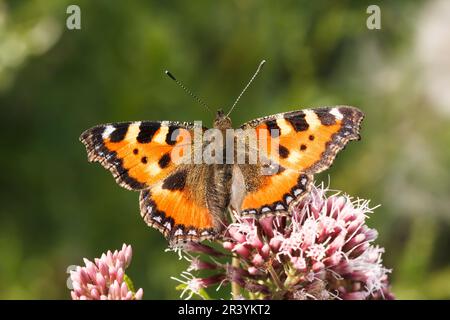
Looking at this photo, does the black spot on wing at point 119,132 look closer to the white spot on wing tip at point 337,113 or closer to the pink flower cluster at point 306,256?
the pink flower cluster at point 306,256

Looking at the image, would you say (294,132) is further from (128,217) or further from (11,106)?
(11,106)

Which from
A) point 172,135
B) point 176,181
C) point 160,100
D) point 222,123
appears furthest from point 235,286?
point 160,100

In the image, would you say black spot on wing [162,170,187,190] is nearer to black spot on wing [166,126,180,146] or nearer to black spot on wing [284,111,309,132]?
black spot on wing [166,126,180,146]

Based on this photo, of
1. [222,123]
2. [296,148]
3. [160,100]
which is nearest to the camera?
[296,148]

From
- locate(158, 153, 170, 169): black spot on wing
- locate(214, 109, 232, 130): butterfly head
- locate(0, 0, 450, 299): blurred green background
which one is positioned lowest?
locate(158, 153, 170, 169): black spot on wing

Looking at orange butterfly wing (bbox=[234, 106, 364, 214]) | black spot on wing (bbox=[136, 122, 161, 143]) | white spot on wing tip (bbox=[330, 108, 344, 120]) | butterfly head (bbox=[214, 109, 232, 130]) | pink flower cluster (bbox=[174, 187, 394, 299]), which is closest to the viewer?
pink flower cluster (bbox=[174, 187, 394, 299])

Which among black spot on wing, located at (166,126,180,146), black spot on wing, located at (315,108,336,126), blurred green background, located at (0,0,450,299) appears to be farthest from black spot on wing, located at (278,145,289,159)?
blurred green background, located at (0,0,450,299)

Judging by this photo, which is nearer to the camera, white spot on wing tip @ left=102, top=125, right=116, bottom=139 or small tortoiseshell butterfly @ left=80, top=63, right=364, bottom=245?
small tortoiseshell butterfly @ left=80, top=63, right=364, bottom=245

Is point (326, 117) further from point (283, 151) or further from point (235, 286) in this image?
point (235, 286)
